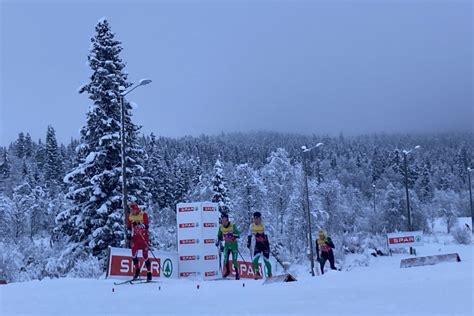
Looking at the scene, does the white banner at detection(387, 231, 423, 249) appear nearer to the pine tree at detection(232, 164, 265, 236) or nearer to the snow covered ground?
the pine tree at detection(232, 164, 265, 236)

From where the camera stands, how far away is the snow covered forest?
2847cm

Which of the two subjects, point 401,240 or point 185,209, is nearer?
point 185,209

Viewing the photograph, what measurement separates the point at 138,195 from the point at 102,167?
2.39 meters

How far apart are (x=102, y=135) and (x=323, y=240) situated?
1500 cm

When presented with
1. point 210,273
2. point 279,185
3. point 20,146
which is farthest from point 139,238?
point 20,146

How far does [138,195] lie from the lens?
29500mm

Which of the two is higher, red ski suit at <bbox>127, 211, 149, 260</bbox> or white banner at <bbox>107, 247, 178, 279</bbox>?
red ski suit at <bbox>127, 211, 149, 260</bbox>

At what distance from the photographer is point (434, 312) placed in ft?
24.7

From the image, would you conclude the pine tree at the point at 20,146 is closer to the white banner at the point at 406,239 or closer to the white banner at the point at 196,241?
the white banner at the point at 406,239

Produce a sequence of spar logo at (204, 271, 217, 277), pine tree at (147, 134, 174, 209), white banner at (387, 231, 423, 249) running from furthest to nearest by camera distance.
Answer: pine tree at (147, 134, 174, 209)
white banner at (387, 231, 423, 249)
spar logo at (204, 271, 217, 277)

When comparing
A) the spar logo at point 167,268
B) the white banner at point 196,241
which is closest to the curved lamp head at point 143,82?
the white banner at point 196,241

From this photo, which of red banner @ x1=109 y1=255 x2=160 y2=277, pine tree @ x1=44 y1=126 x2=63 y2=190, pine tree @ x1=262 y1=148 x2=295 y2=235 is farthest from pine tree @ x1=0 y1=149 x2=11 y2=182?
red banner @ x1=109 y1=255 x2=160 y2=277

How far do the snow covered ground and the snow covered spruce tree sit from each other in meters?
13.6

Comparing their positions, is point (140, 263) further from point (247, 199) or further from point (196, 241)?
point (247, 199)
